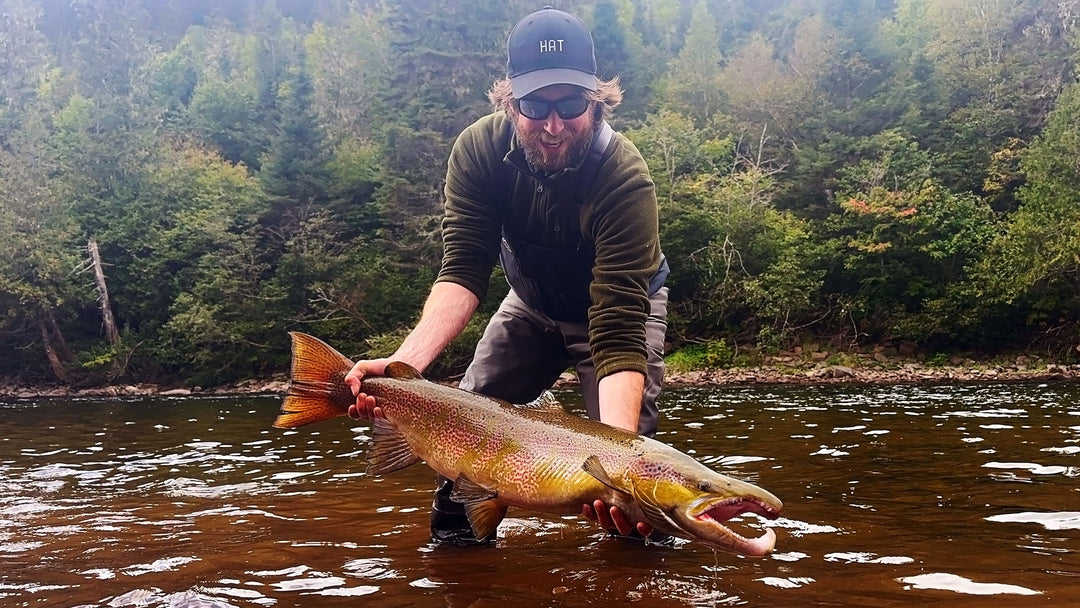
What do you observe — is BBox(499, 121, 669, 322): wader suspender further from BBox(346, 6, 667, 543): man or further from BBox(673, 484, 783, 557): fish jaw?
BBox(673, 484, 783, 557): fish jaw

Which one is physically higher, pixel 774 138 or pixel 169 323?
pixel 774 138

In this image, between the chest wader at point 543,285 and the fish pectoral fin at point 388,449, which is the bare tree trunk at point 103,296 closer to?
the chest wader at point 543,285

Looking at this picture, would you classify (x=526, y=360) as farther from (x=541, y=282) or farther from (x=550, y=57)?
(x=550, y=57)

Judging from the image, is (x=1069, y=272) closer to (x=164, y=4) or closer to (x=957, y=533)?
(x=957, y=533)

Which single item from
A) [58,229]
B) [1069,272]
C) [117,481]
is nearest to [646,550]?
[117,481]

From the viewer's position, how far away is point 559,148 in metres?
3.96

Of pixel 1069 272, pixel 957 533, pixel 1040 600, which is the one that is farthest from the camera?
pixel 1069 272

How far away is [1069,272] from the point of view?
25.9m

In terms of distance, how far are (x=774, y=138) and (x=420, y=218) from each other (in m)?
18.3

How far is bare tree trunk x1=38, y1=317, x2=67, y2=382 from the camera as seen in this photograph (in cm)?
3322

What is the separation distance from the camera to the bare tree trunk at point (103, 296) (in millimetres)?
34562

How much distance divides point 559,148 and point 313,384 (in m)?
1.58

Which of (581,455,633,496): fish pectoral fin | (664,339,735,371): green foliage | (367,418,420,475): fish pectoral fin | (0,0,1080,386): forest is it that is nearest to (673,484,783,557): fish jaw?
(581,455,633,496): fish pectoral fin

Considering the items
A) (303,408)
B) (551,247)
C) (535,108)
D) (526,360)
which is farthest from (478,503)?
(535,108)
